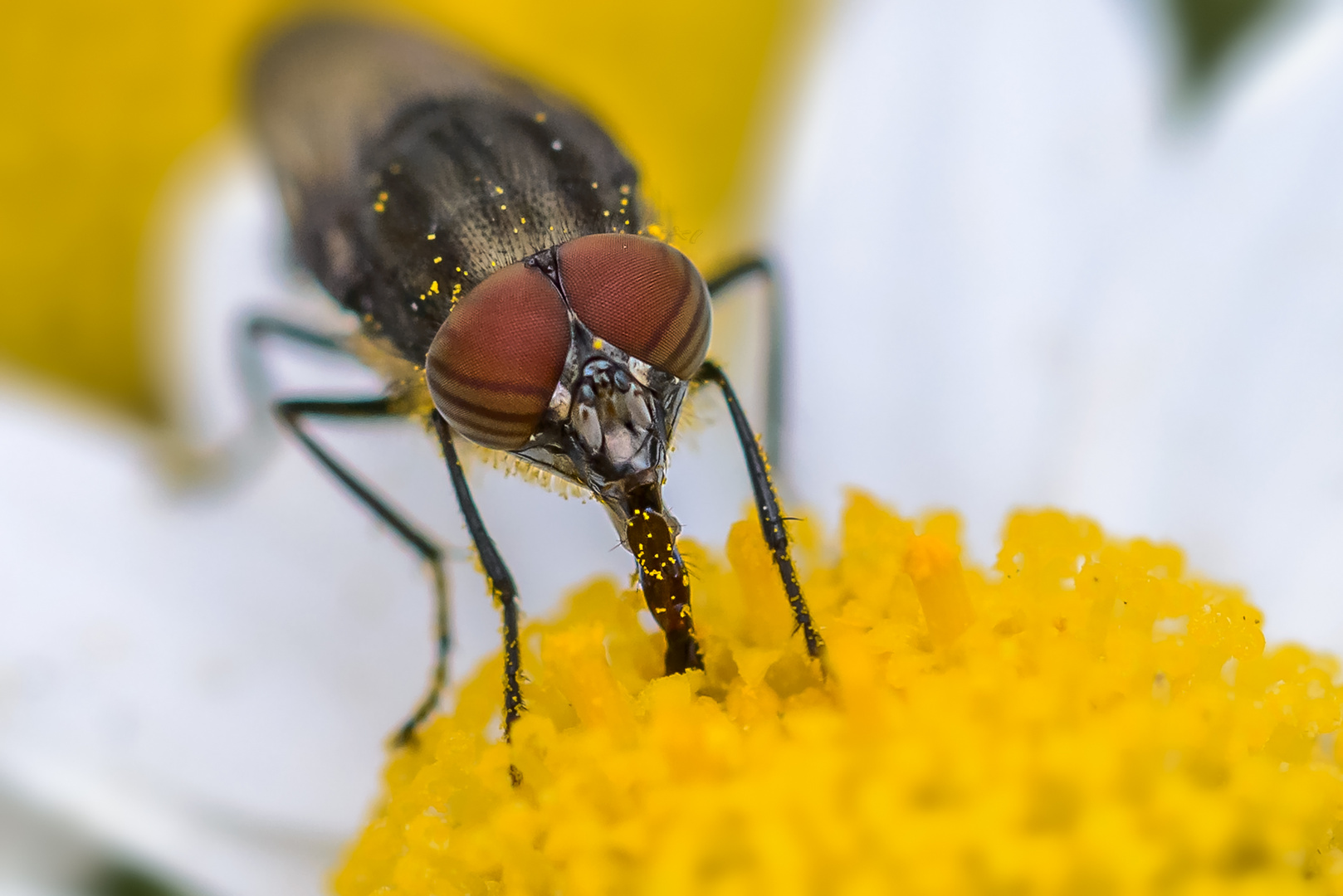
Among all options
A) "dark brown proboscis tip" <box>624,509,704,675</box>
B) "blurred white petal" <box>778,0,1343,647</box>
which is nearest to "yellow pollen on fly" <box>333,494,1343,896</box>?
"dark brown proboscis tip" <box>624,509,704,675</box>

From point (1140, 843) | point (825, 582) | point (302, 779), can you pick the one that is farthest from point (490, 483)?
point (1140, 843)

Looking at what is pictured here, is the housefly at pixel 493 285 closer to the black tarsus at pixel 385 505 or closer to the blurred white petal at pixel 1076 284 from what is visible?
the black tarsus at pixel 385 505

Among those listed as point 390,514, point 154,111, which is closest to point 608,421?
point 390,514

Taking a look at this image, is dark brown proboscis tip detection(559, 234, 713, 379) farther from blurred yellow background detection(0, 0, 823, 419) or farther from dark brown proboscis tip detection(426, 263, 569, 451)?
blurred yellow background detection(0, 0, 823, 419)

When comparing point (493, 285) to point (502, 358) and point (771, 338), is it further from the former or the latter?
point (771, 338)

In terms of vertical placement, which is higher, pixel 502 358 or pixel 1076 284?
pixel 1076 284
